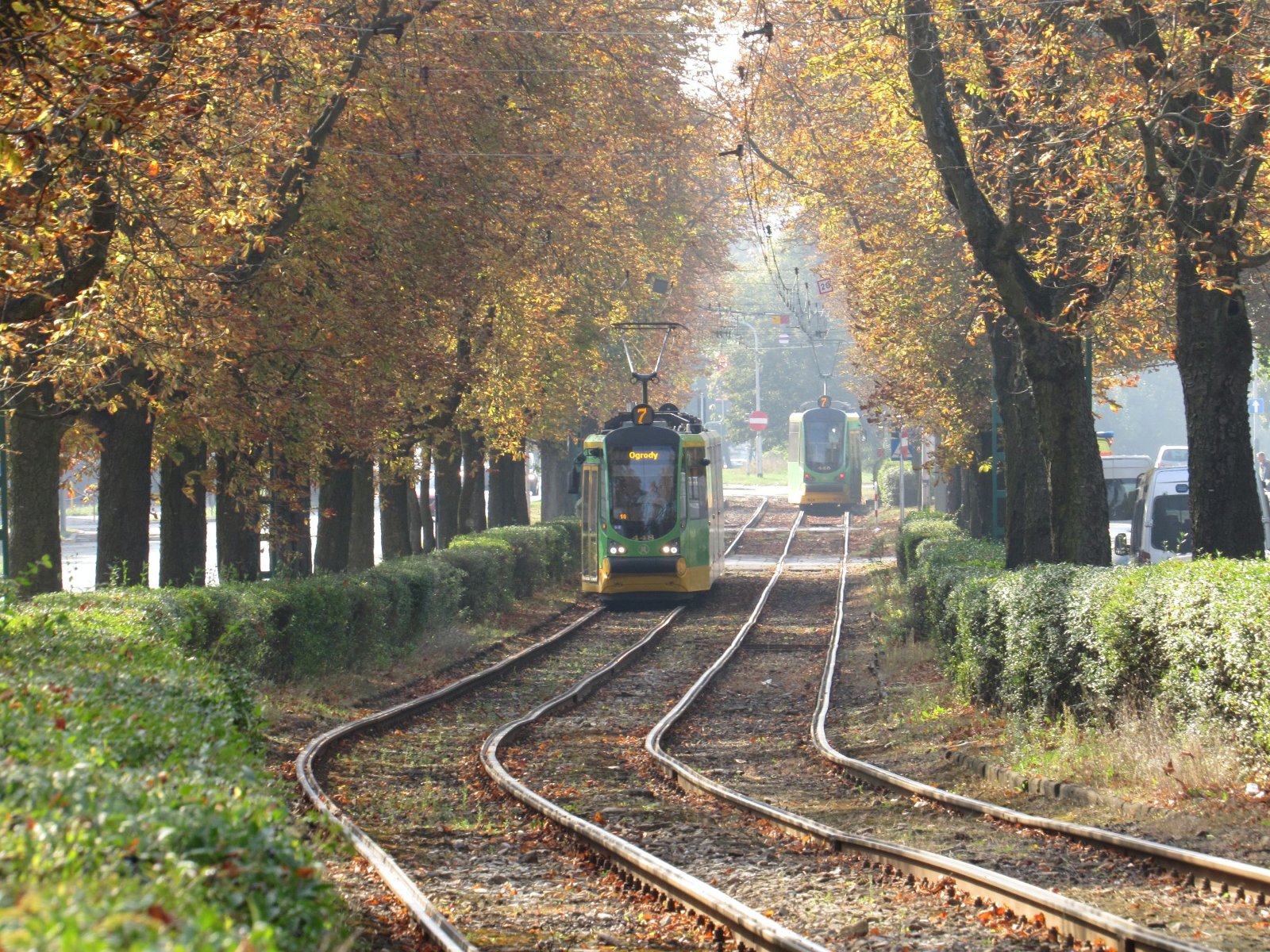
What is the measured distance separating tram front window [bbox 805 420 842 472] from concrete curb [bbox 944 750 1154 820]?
43598 mm

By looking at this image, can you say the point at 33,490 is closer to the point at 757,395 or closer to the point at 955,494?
the point at 955,494

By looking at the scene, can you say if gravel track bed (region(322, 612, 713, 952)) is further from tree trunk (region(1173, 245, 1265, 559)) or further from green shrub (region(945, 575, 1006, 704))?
tree trunk (region(1173, 245, 1265, 559))

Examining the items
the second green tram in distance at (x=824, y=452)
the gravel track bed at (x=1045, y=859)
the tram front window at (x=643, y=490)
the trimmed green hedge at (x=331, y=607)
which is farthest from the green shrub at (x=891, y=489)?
the gravel track bed at (x=1045, y=859)

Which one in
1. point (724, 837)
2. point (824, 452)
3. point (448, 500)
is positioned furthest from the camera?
point (824, 452)

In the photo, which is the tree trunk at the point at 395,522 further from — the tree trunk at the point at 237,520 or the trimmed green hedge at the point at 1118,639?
the trimmed green hedge at the point at 1118,639

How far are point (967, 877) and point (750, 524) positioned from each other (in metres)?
47.0

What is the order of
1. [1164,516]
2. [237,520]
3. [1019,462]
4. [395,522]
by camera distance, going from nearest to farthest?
[1019,462] < [237,520] < [1164,516] < [395,522]

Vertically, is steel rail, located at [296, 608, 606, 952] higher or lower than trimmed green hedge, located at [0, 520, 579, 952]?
lower

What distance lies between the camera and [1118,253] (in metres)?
14.7

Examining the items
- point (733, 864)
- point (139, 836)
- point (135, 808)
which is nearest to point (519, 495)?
point (733, 864)

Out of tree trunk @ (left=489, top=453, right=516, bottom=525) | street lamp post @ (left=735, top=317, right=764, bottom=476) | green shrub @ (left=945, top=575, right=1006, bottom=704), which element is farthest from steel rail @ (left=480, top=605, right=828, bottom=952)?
street lamp post @ (left=735, top=317, right=764, bottom=476)

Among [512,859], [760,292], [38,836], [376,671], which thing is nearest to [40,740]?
[38,836]

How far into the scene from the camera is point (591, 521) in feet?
92.0

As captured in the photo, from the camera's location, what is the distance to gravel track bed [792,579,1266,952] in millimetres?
6938
